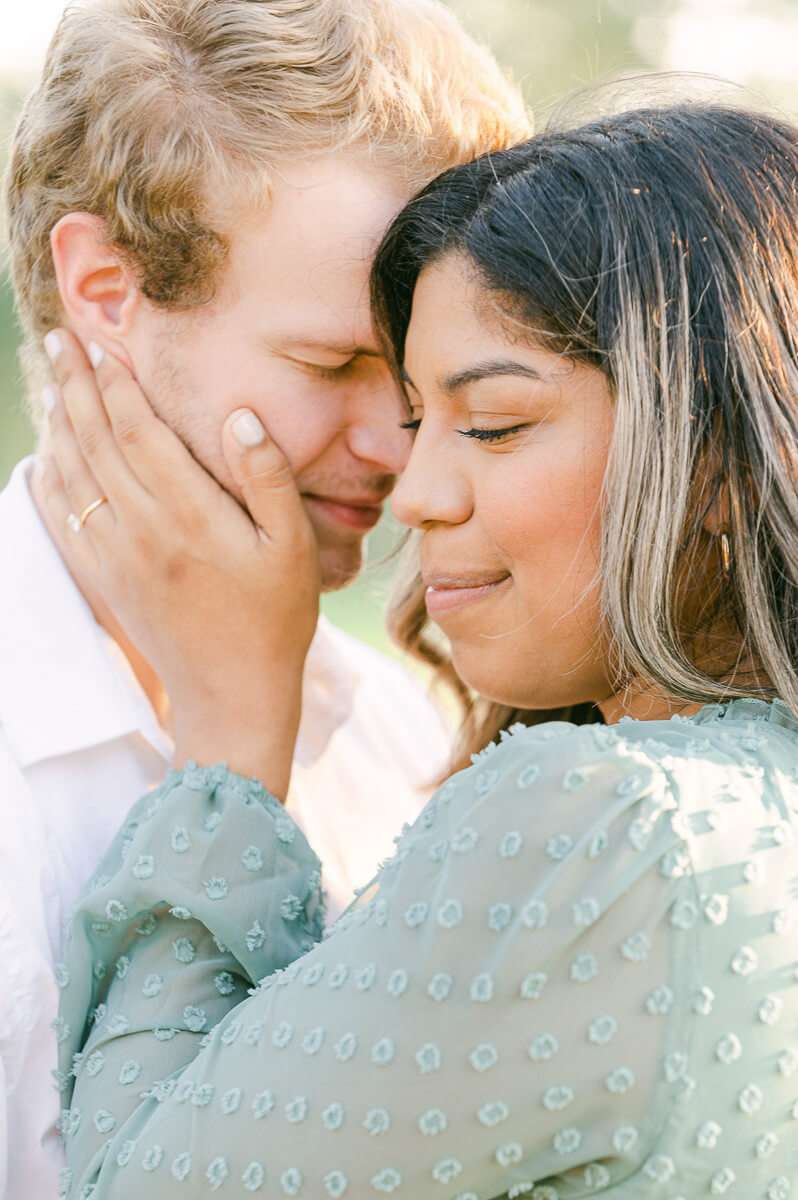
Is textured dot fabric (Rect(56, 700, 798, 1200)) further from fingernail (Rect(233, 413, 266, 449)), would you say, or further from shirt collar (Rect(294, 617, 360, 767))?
shirt collar (Rect(294, 617, 360, 767))

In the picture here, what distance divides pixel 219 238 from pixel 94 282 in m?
0.31

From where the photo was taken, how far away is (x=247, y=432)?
2.31 meters

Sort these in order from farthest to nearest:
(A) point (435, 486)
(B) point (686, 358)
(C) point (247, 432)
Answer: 1. (C) point (247, 432)
2. (A) point (435, 486)
3. (B) point (686, 358)

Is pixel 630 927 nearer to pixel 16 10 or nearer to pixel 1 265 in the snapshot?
pixel 1 265

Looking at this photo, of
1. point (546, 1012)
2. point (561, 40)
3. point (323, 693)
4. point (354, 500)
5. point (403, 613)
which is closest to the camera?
point (546, 1012)

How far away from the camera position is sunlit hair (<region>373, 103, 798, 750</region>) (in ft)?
5.22

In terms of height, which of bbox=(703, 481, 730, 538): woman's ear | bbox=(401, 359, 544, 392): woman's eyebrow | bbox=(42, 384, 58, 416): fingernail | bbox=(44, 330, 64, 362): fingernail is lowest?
bbox=(703, 481, 730, 538): woman's ear

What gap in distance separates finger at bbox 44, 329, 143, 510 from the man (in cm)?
6

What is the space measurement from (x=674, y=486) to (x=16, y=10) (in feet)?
31.0

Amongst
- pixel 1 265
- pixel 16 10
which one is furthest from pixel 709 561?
pixel 16 10

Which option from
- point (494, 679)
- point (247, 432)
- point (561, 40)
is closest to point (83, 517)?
point (247, 432)

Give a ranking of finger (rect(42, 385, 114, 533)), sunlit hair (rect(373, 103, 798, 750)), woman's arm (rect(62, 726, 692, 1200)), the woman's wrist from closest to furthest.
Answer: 1. woman's arm (rect(62, 726, 692, 1200))
2. sunlit hair (rect(373, 103, 798, 750))
3. the woman's wrist
4. finger (rect(42, 385, 114, 533))

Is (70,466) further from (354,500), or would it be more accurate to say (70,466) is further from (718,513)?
(718,513)

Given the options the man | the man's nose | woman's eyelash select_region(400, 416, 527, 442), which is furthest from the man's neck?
woman's eyelash select_region(400, 416, 527, 442)
